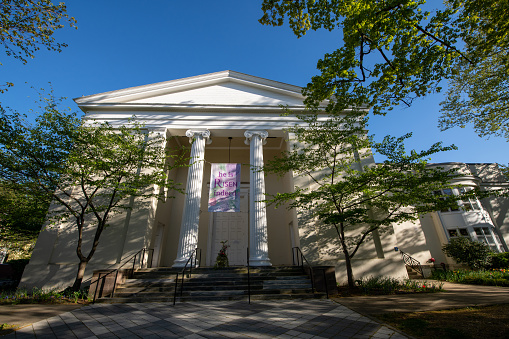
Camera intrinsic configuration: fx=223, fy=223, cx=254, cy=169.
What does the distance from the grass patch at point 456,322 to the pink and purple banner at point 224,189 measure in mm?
6640

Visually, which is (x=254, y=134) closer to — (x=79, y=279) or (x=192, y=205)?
(x=192, y=205)

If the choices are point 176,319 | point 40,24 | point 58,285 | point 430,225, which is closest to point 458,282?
point 430,225

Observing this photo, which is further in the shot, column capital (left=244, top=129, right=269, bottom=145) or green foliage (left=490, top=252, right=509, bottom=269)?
green foliage (left=490, top=252, right=509, bottom=269)

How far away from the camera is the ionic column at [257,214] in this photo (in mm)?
9969

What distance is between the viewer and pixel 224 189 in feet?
34.1

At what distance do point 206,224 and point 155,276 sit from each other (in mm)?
5049

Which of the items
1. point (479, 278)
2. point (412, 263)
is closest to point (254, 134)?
point (479, 278)

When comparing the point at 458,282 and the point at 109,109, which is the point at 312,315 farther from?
the point at 109,109

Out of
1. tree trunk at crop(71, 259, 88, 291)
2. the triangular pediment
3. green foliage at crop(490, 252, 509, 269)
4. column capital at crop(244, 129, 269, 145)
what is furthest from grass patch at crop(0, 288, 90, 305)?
green foliage at crop(490, 252, 509, 269)

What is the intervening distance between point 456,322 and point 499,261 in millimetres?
14853

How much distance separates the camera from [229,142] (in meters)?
14.6

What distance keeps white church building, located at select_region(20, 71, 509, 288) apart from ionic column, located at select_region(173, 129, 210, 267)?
5 cm

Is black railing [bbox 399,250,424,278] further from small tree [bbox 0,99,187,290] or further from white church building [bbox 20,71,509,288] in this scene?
small tree [bbox 0,99,187,290]

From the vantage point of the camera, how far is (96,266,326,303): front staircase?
23.2 feet
